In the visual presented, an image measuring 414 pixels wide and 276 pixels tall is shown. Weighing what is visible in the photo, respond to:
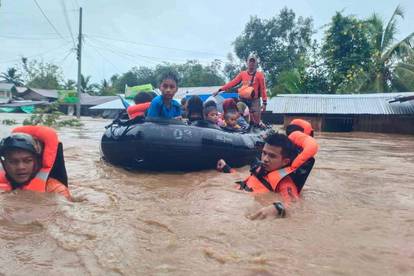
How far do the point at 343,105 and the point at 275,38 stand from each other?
15433mm

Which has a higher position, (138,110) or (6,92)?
(6,92)

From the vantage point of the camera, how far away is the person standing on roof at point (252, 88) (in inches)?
289

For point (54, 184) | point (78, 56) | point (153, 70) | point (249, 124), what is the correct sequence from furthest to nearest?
point (153, 70), point (78, 56), point (249, 124), point (54, 184)

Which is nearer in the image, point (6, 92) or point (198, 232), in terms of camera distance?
point (198, 232)

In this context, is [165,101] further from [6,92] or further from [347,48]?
[6,92]

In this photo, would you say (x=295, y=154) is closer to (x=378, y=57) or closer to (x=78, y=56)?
(x=378, y=57)

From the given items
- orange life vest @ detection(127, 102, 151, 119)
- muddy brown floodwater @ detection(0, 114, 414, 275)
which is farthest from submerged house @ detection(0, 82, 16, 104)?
muddy brown floodwater @ detection(0, 114, 414, 275)

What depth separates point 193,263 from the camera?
2.21 metres

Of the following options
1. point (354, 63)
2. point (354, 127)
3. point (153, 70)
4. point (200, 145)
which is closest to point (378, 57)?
point (354, 63)

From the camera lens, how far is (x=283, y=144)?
381cm

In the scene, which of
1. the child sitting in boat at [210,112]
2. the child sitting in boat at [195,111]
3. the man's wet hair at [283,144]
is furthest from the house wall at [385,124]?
the man's wet hair at [283,144]

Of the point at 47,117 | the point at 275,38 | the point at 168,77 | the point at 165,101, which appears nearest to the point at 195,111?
the point at 165,101

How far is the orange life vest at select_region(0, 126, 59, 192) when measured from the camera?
3359 millimetres

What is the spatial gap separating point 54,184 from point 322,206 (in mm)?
2337
